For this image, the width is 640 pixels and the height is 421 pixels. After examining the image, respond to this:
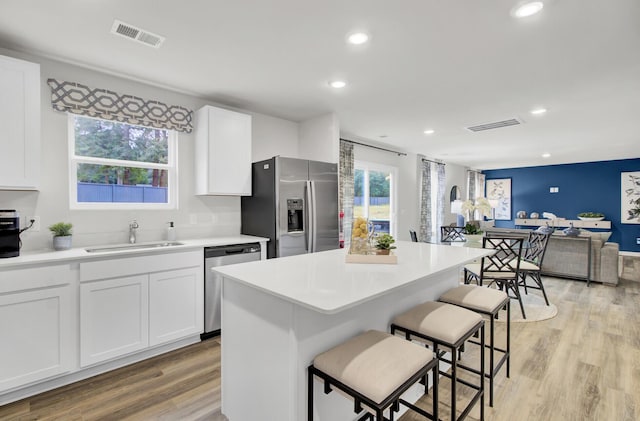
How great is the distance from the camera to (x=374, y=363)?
128 centimetres

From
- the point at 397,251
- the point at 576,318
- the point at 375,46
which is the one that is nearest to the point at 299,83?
the point at 375,46

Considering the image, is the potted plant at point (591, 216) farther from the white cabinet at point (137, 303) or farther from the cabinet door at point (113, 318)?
the cabinet door at point (113, 318)

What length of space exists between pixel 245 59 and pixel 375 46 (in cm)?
108

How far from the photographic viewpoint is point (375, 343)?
1.43 m

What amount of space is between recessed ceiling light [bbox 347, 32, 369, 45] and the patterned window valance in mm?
2010

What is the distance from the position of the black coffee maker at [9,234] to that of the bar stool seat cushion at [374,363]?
232 centimetres

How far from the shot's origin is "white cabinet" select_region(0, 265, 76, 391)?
6.62 feet

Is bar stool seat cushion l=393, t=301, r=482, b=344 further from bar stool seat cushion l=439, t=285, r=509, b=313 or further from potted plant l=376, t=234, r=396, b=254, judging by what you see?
potted plant l=376, t=234, r=396, b=254

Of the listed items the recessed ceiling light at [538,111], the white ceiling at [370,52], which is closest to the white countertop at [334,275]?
the white ceiling at [370,52]

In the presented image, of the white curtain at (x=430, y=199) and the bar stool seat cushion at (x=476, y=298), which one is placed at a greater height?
the white curtain at (x=430, y=199)

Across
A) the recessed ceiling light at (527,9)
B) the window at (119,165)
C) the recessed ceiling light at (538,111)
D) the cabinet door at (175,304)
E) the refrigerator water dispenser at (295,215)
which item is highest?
the recessed ceiling light at (538,111)

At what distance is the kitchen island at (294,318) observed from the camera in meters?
1.38

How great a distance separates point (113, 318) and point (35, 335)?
455 millimetres

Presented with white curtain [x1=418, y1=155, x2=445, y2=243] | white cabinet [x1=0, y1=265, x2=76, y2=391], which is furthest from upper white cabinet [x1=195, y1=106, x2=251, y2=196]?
white curtain [x1=418, y1=155, x2=445, y2=243]
